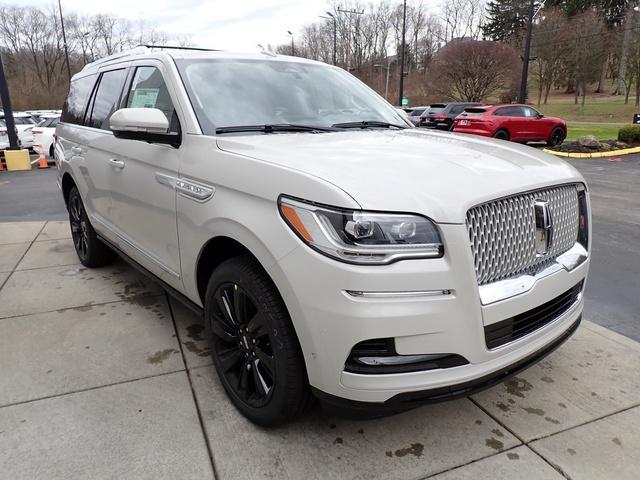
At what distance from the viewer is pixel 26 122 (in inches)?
750

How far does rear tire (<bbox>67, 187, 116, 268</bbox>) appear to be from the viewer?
4.82m

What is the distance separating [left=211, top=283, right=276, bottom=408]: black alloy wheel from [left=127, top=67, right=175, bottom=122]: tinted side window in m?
1.21

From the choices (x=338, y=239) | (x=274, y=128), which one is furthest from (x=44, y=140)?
(x=338, y=239)

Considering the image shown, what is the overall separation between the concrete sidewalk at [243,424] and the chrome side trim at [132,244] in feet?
1.92

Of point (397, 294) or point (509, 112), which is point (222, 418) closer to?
point (397, 294)

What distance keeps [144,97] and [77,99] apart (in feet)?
6.47

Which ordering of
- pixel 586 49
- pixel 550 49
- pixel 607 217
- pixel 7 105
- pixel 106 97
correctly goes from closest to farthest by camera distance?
pixel 106 97 < pixel 607 217 < pixel 7 105 < pixel 586 49 < pixel 550 49

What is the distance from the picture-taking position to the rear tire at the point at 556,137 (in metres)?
18.9

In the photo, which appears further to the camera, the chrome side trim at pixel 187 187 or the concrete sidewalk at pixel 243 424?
the chrome side trim at pixel 187 187

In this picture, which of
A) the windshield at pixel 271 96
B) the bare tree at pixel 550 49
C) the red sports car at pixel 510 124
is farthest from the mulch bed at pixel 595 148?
the bare tree at pixel 550 49

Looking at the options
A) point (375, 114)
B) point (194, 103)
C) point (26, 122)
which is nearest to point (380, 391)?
point (194, 103)

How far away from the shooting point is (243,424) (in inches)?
102

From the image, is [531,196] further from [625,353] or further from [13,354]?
[13,354]

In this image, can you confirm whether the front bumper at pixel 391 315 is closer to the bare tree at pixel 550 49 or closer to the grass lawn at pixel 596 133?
the grass lawn at pixel 596 133
